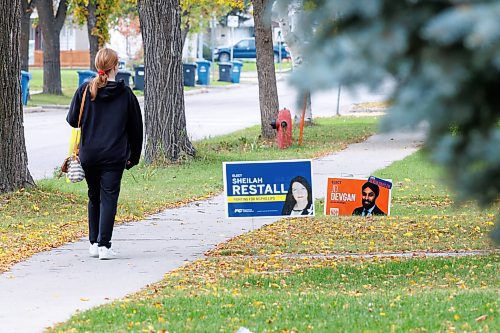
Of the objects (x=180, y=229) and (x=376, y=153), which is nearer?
(x=180, y=229)

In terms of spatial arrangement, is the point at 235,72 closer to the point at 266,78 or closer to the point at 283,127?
the point at 266,78

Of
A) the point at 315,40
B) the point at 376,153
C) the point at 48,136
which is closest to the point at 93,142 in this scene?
the point at 315,40

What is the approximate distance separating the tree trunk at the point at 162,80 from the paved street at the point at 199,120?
202cm

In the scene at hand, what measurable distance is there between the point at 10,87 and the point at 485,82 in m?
10.7

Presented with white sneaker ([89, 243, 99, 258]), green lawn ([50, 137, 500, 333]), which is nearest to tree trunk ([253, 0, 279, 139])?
green lawn ([50, 137, 500, 333])

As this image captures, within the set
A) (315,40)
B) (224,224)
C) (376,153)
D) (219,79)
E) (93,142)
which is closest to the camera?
(315,40)

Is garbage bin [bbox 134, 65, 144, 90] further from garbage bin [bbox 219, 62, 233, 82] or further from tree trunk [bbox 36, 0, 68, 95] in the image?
garbage bin [bbox 219, 62, 233, 82]

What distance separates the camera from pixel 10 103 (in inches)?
493

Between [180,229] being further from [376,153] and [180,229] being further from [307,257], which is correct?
[376,153]

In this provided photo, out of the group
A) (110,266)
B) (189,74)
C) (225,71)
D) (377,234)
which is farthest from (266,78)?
(225,71)

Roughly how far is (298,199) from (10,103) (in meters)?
3.78

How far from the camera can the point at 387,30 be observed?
244cm

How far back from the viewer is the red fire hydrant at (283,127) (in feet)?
74.4

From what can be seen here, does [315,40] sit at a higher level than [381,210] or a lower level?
higher
